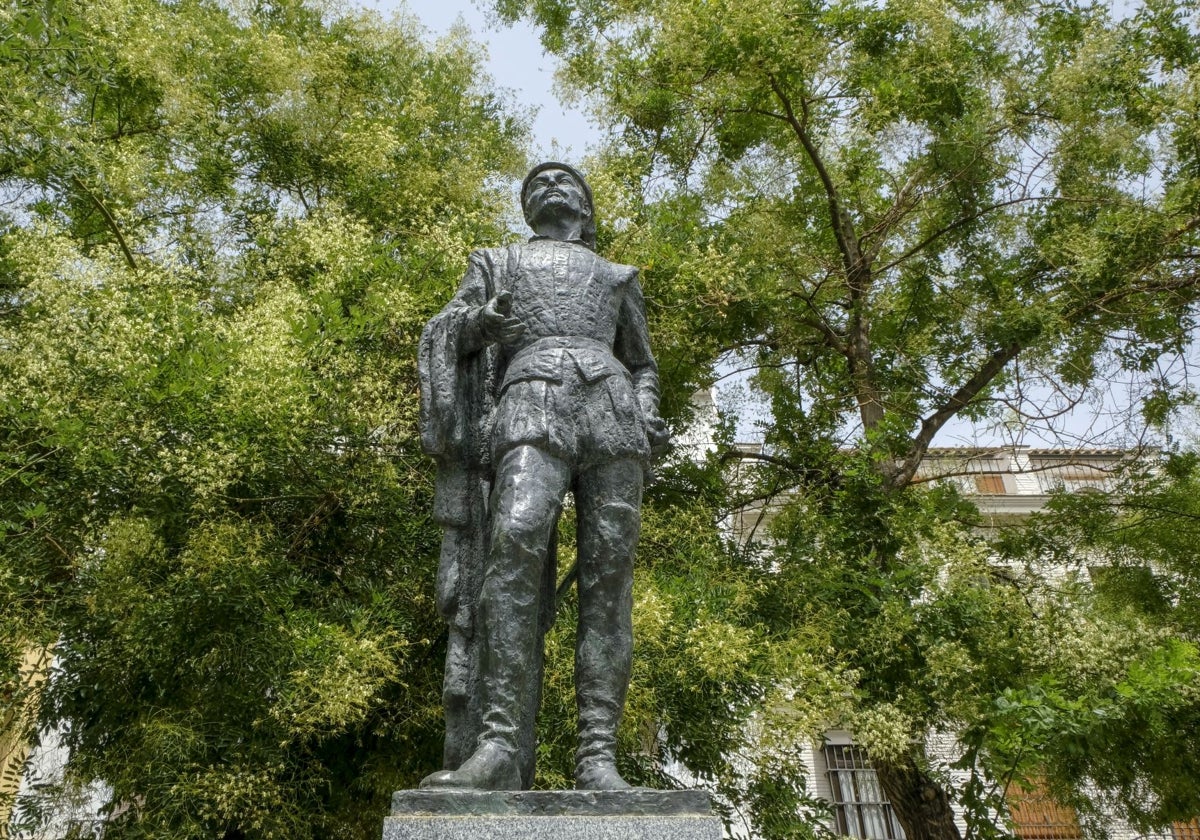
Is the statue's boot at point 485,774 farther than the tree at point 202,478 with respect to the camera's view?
No

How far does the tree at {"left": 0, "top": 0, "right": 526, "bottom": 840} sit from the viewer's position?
702cm

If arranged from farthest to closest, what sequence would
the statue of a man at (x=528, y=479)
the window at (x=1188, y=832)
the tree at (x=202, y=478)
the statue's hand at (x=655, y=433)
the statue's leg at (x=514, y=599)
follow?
the window at (x=1188, y=832)
the tree at (x=202, y=478)
the statue's hand at (x=655, y=433)
the statue of a man at (x=528, y=479)
the statue's leg at (x=514, y=599)

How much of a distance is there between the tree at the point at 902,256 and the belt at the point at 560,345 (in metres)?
5.08

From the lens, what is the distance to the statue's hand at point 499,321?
3920mm

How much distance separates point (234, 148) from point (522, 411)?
869 cm

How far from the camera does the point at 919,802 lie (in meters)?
9.15

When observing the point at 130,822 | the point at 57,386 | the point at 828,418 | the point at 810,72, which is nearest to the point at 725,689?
the point at 828,418

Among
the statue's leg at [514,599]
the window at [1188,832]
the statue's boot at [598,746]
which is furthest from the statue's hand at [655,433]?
the window at [1188,832]

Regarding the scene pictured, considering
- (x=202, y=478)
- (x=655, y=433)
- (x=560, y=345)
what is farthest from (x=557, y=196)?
(x=202, y=478)

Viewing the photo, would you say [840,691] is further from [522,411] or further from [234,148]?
[234,148]

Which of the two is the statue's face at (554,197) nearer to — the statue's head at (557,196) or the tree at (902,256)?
the statue's head at (557,196)

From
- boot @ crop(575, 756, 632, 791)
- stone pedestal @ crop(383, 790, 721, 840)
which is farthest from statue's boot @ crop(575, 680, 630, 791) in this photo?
stone pedestal @ crop(383, 790, 721, 840)

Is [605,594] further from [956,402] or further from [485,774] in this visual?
[956,402]

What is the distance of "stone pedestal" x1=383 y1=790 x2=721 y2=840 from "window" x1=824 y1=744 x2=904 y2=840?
1251 centimetres
